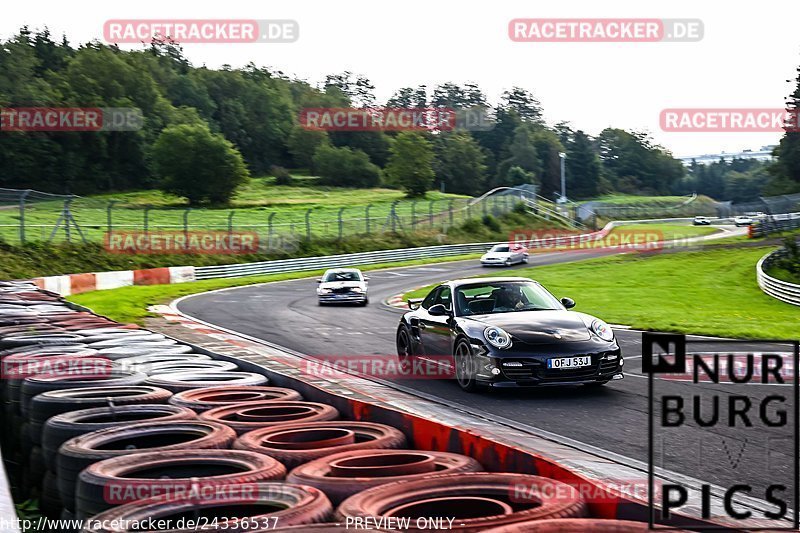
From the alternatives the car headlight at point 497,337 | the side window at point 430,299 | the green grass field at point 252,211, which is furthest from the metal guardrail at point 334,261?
the car headlight at point 497,337

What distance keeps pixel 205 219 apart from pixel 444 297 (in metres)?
54.3

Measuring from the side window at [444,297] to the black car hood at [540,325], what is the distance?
74cm

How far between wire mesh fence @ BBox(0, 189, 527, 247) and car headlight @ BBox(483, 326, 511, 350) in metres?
25.8

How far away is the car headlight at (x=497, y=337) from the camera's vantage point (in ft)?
32.0

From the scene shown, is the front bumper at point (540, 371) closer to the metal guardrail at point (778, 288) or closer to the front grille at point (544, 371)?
the front grille at point (544, 371)

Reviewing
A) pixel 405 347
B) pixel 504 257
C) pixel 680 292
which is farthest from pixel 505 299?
pixel 504 257

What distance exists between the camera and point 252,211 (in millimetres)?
74688

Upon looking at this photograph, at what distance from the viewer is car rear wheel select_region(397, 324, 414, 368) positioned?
12211 mm

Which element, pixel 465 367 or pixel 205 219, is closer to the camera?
pixel 465 367

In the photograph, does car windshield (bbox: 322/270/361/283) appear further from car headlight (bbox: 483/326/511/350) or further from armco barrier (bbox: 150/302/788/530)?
car headlight (bbox: 483/326/511/350)

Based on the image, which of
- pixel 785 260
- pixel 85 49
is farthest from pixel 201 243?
pixel 85 49

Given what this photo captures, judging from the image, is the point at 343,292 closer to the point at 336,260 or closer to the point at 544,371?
the point at 544,371

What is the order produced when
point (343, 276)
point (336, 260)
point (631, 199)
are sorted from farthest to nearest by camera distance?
1. point (631, 199)
2. point (336, 260)
3. point (343, 276)

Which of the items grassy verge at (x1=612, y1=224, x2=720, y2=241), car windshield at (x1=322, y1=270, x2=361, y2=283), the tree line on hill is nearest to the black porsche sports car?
car windshield at (x1=322, y1=270, x2=361, y2=283)
